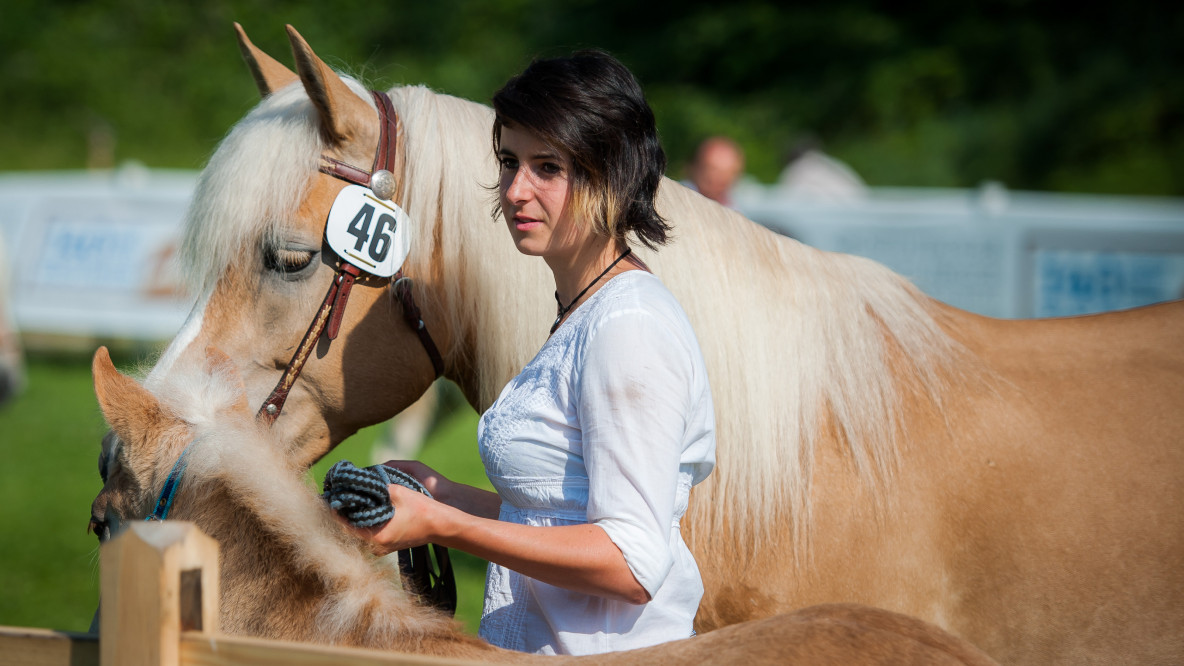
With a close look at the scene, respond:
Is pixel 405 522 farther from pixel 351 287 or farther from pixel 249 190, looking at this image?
pixel 249 190

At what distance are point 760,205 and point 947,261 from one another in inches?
69.3

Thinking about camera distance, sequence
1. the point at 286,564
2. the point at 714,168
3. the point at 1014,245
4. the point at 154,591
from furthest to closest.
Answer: the point at 1014,245 < the point at 714,168 < the point at 286,564 < the point at 154,591

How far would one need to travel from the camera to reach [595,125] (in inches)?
59.4

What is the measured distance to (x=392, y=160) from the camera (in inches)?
85.7

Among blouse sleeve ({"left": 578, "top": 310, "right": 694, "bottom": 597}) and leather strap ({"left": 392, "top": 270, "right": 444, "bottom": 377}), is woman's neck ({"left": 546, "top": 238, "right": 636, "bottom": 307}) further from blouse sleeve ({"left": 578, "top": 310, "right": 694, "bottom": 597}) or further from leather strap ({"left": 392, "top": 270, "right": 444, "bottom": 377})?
leather strap ({"left": 392, "top": 270, "right": 444, "bottom": 377})

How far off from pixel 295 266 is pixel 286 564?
86 centimetres

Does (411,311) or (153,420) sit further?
(411,311)

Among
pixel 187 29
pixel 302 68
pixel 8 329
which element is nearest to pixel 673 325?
pixel 302 68

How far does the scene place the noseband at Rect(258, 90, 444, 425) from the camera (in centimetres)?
208

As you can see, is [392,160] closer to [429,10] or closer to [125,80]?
[125,80]

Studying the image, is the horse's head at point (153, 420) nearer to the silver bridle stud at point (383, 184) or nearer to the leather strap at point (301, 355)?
the leather strap at point (301, 355)

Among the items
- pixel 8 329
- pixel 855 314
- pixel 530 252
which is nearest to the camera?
pixel 530 252

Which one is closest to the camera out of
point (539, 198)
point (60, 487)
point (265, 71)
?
point (539, 198)

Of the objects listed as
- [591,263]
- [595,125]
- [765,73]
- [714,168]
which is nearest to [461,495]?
[591,263]
